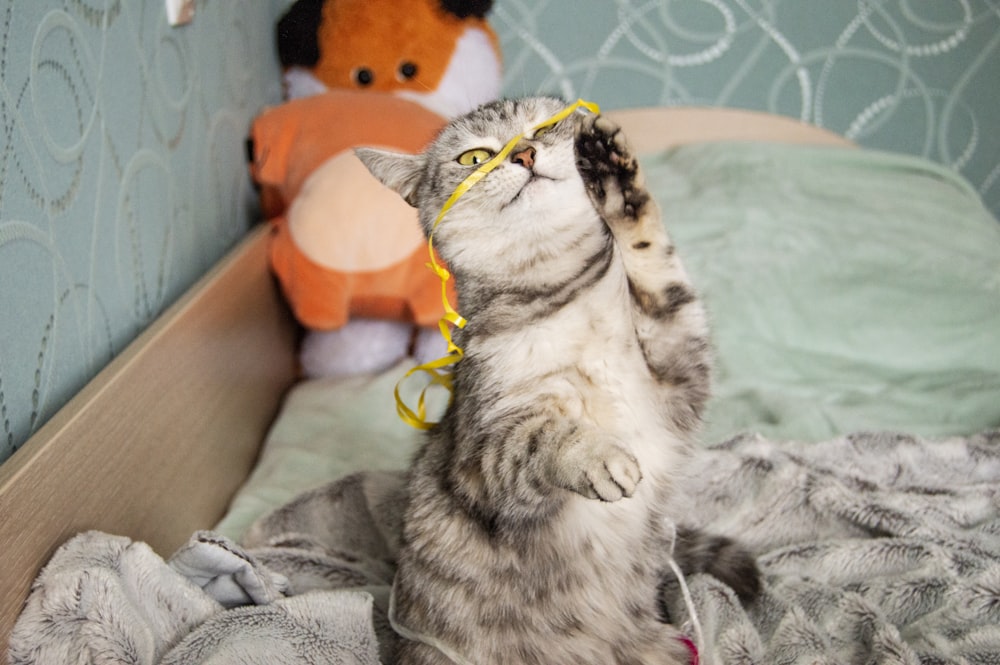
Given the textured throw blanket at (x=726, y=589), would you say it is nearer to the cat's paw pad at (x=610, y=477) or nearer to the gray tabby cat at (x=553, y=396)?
the gray tabby cat at (x=553, y=396)

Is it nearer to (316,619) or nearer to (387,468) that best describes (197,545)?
(316,619)

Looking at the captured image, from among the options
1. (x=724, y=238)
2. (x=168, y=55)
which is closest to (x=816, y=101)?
(x=724, y=238)

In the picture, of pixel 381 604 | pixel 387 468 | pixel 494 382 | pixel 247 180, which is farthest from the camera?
pixel 247 180

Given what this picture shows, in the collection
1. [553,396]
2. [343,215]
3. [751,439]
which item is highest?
[553,396]

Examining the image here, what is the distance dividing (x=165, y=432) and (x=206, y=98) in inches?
29.7

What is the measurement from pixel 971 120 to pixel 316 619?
212cm

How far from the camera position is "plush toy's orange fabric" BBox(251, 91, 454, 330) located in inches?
61.0

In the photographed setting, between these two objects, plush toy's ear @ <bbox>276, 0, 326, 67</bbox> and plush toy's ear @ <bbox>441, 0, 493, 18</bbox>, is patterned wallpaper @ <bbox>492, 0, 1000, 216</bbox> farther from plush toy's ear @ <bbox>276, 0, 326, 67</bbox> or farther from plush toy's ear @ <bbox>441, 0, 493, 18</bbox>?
plush toy's ear @ <bbox>276, 0, 326, 67</bbox>

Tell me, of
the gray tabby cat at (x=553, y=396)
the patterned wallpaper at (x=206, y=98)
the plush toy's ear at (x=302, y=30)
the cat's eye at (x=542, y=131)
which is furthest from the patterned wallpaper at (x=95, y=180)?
the cat's eye at (x=542, y=131)

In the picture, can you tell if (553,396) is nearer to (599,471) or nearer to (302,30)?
(599,471)

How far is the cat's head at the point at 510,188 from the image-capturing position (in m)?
0.82

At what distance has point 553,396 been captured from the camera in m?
0.78

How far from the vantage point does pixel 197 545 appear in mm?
883

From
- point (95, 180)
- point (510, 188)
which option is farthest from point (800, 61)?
point (95, 180)
